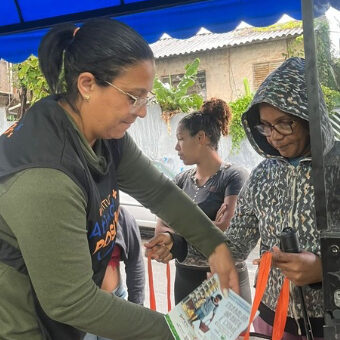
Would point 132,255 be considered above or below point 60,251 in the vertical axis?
below

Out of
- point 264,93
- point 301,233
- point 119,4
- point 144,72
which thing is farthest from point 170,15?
point 301,233

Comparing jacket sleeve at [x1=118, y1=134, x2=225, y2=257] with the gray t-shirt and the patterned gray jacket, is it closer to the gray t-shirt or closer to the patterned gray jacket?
the patterned gray jacket

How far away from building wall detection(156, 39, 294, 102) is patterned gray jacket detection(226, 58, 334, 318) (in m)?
11.4

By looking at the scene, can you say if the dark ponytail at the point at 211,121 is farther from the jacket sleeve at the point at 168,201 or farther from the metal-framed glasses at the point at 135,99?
the metal-framed glasses at the point at 135,99

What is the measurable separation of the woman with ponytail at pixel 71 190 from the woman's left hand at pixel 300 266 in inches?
13.6

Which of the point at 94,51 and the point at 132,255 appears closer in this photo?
the point at 94,51

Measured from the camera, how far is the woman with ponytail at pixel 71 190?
1.08m

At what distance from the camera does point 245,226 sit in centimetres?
182

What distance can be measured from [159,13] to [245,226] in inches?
54.5

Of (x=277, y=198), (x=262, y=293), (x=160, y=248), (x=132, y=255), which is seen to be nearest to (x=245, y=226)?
(x=277, y=198)

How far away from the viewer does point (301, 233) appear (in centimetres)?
155

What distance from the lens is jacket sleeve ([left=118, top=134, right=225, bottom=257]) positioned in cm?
163

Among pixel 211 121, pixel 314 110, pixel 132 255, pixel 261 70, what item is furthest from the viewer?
pixel 261 70

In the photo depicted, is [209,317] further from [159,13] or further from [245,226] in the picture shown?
[159,13]
